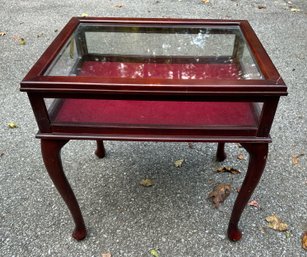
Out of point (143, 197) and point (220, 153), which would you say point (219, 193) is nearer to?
point (220, 153)

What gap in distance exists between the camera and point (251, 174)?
146 centimetres

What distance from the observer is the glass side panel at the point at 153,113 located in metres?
1.40

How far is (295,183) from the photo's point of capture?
6.94 feet

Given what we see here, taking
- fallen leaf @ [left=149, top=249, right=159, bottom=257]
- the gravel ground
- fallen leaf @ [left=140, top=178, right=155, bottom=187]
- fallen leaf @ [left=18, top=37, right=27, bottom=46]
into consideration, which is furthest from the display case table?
fallen leaf @ [left=18, top=37, right=27, bottom=46]

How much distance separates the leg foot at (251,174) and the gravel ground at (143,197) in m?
0.19

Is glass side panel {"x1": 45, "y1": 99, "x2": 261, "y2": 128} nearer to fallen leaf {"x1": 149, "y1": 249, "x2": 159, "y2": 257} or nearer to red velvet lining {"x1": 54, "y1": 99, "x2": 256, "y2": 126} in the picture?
red velvet lining {"x1": 54, "y1": 99, "x2": 256, "y2": 126}

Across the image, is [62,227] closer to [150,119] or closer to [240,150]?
[150,119]

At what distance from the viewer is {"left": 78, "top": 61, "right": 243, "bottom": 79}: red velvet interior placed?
144cm

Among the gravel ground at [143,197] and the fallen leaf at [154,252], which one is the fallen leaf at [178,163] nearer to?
the gravel ground at [143,197]

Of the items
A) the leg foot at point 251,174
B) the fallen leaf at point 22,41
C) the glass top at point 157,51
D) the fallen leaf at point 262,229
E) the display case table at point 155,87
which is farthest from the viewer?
the fallen leaf at point 22,41

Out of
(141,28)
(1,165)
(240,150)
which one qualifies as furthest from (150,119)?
(1,165)

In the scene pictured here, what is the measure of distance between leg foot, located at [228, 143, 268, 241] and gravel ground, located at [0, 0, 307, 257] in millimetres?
187

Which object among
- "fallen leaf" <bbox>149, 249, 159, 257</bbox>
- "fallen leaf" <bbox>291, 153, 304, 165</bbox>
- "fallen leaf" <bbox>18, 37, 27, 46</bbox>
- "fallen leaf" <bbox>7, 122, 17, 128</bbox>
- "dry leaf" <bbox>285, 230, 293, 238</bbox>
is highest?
"fallen leaf" <bbox>149, 249, 159, 257</bbox>

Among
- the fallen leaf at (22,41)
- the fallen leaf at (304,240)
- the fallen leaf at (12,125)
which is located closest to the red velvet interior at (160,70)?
the fallen leaf at (304,240)
